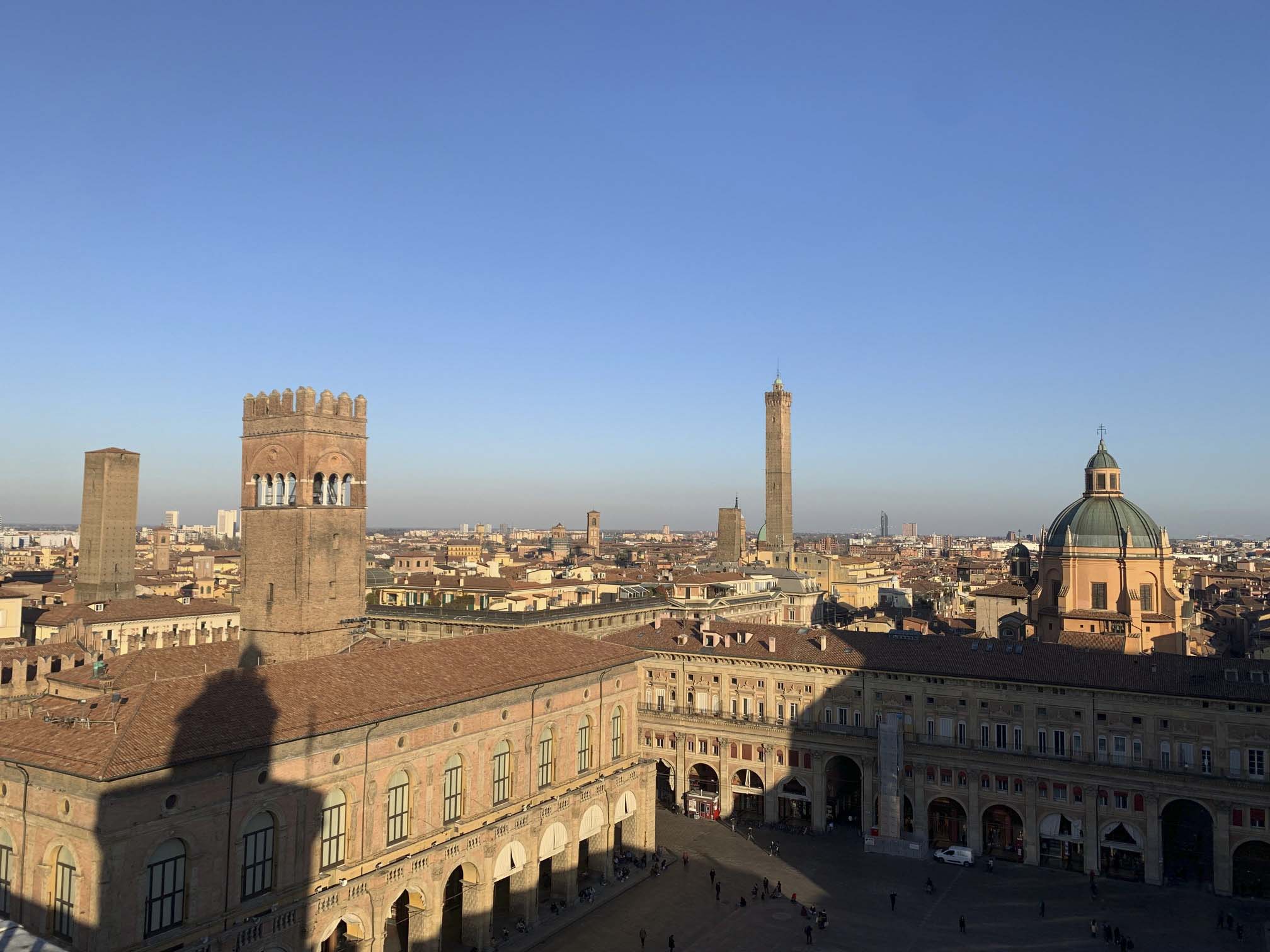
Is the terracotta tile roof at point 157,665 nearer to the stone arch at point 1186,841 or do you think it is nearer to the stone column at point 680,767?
the stone column at point 680,767

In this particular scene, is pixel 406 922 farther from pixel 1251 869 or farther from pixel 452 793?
pixel 1251 869

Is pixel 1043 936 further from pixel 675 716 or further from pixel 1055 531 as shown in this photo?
pixel 1055 531

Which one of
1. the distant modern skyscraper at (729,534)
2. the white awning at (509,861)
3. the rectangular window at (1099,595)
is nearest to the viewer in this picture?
the white awning at (509,861)

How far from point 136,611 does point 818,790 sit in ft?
174

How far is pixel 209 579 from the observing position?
4660 inches

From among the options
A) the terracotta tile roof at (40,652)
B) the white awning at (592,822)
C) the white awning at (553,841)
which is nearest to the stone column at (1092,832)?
the white awning at (592,822)

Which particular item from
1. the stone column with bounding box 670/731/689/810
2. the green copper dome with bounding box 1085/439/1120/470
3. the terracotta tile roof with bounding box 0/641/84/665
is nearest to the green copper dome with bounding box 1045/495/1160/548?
the green copper dome with bounding box 1085/439/1120/470

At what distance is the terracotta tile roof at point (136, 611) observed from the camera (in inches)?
2800

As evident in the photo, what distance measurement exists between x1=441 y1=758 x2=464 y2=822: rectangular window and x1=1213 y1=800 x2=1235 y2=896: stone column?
34.4 m

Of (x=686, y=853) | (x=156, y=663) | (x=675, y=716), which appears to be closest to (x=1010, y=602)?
(x=675, y=716)

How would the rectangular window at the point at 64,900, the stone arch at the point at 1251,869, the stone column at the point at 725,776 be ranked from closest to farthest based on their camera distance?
1. the rectangular window at the point at 64,900
2. the stone arch at the point at 1251,869
3. the stone column at the point at 725,776

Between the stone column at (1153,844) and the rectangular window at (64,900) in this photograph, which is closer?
the rectangular window at (64,900)

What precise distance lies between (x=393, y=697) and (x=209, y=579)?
94.6 m

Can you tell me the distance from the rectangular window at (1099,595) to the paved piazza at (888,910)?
29.4 m
